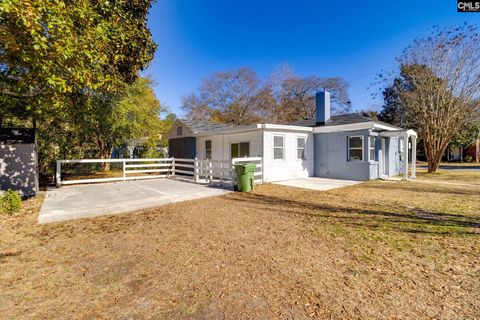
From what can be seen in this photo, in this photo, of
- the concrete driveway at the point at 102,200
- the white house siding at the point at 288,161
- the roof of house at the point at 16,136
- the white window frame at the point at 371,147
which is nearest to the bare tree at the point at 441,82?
the white window frame at the point at 371,147

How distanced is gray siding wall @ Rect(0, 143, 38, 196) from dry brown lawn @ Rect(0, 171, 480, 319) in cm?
269

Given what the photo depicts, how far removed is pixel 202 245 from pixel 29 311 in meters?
2.38

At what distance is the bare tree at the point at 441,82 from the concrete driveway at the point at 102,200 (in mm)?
16443

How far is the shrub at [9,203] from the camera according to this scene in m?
6.33

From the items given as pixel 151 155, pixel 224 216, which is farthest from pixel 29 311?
pixel 151 155

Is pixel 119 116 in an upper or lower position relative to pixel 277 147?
upper

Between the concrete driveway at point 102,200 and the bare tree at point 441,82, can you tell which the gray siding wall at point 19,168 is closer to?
the concrete driveway at point 102,200

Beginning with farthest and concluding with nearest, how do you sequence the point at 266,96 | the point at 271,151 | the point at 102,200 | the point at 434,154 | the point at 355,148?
the point at 266,96 < the point at 434,154 < the point at 355,148 < the point at 271,151 < the point at 102,200

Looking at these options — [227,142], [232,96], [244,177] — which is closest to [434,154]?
[227,142]

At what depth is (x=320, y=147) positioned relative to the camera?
14.1 metres

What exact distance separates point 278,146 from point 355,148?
4199 mm

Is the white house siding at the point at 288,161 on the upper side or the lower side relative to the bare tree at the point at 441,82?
lower

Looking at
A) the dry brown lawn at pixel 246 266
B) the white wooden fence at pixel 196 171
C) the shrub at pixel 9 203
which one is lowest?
the dry brown lawn at pixel 246 266

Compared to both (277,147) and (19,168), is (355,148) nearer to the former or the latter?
(277,147)
